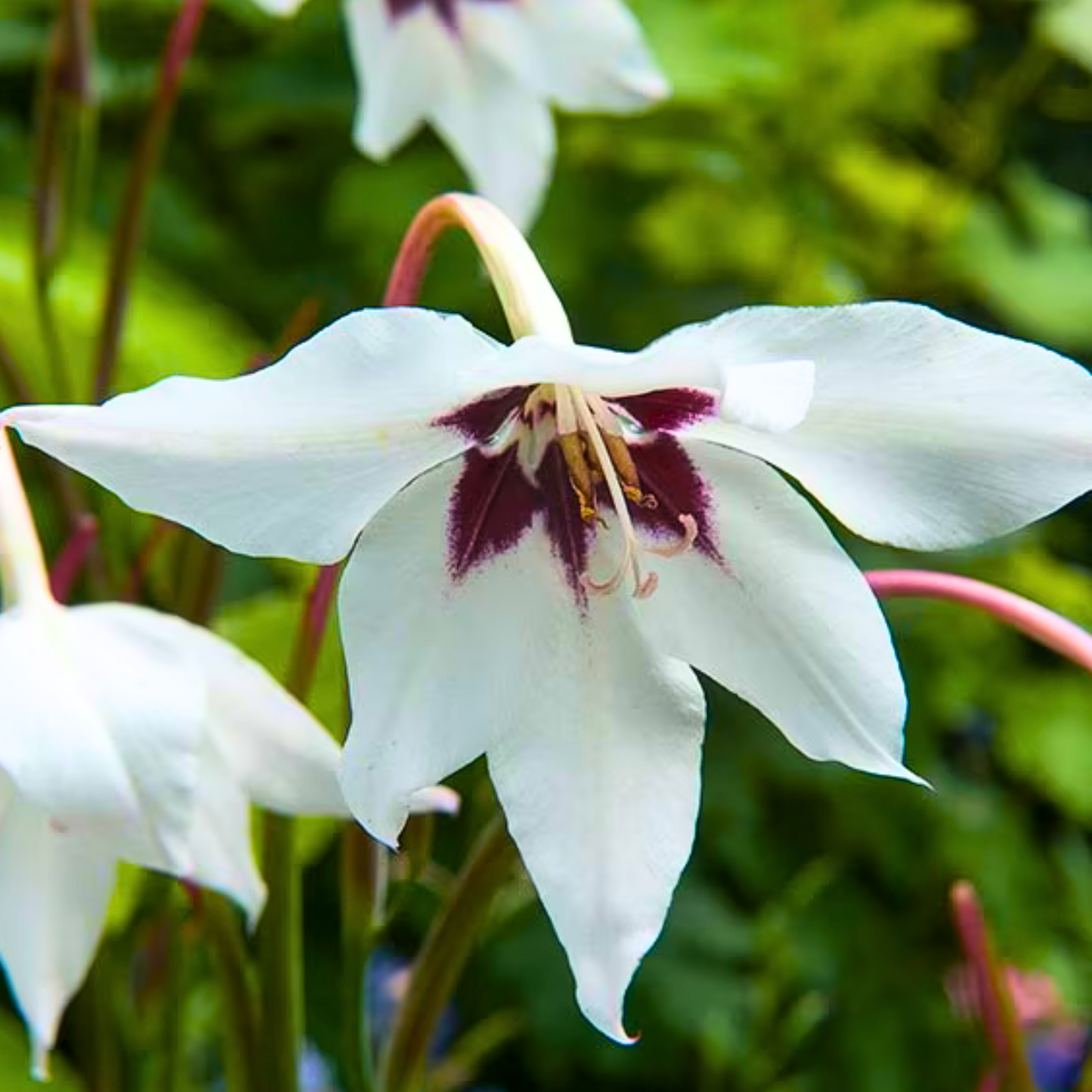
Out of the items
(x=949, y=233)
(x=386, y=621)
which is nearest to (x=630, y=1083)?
(x=949, y=233)

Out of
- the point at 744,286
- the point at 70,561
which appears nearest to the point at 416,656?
the point at 70,561

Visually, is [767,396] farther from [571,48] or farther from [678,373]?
[571,48]

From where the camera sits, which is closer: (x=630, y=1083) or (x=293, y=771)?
(x=293, y=771)

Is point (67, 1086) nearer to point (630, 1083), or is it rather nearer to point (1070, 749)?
point (630, 1083)

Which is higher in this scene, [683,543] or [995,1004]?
[683,543]

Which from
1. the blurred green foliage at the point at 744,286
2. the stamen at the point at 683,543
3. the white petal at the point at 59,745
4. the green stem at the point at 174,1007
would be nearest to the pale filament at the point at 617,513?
the stamen at the point at 683,543

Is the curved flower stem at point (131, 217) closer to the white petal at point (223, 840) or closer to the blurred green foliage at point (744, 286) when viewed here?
the white petal at point (223, 840)
